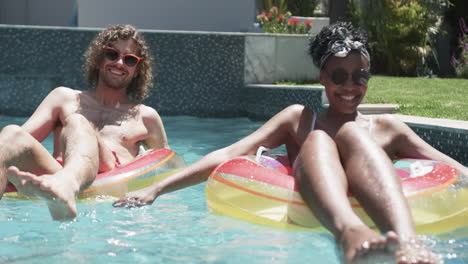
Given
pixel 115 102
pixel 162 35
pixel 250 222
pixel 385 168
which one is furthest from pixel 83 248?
pixel 162 35

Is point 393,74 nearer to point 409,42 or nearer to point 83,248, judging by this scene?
point 409,42

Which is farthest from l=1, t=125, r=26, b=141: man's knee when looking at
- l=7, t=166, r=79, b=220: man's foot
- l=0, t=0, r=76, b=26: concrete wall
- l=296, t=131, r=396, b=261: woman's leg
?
l=0, t=0, r=76, b=26: concrete wall

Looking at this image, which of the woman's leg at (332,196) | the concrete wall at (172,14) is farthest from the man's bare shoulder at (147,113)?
the concrete wall at (172,14)

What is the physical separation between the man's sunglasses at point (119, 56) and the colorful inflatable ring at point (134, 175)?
1.98 ft

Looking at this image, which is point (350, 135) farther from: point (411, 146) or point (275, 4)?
point (275, 4)

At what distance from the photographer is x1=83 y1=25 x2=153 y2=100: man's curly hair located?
15.0 feet

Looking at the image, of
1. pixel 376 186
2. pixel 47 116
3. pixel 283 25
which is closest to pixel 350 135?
pixel 376 186

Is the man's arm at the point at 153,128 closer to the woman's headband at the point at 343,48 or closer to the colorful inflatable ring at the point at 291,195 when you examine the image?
the colorful inflatable ring at the point at 291,195

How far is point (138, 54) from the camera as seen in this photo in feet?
15.2

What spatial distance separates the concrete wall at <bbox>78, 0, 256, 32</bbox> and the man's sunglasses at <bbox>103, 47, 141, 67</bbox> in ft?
22.4

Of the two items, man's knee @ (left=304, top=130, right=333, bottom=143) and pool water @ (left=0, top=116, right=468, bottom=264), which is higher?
man's knee @ (left=304, top=130, right=333, bottom=143)

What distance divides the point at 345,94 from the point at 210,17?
330 inches

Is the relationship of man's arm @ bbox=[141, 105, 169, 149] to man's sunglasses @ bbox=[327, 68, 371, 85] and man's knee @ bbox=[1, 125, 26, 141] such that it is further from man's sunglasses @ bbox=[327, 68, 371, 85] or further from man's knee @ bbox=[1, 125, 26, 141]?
man's sunglasses @ bbox=[327, 68, 371, 85]

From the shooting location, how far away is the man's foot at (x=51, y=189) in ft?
9.53
